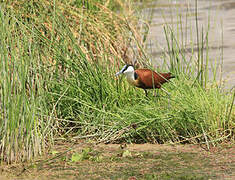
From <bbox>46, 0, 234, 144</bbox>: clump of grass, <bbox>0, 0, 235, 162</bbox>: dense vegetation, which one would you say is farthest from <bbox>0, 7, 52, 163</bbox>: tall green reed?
<bbox>46, 0, 234, 144</bbox>: clump of grass

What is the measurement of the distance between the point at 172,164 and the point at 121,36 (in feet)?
8.94

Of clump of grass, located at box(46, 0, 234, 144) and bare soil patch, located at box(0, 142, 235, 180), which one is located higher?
clump of grass, located at box(46, 0, 234, 144)

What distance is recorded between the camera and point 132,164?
172 inches

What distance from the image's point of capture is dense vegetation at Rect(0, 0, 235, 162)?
4312 millimetres

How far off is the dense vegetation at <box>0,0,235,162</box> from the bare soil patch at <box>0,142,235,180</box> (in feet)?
0.38

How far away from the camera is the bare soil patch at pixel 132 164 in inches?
162

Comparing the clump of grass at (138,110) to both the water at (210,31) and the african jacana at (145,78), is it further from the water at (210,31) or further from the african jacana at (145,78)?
the water at (210,31)

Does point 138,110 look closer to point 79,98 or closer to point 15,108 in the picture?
point 79,98

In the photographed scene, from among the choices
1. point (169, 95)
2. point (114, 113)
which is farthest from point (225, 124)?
point (114, 113)

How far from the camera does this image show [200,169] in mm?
4156

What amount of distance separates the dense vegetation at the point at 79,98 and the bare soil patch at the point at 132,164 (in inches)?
4.6

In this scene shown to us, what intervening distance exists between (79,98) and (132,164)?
3.95 feet

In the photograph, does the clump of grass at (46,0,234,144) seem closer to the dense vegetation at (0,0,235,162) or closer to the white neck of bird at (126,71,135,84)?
the dense vegetation at (0,0,235,162)

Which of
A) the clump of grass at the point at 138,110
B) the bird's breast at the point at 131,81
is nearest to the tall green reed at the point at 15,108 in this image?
the clump of grass at the point at 138,110
